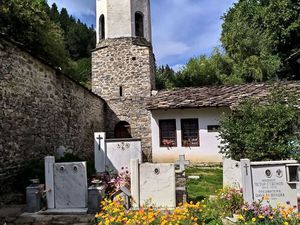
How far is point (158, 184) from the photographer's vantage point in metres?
6.04

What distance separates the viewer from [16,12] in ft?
45.6

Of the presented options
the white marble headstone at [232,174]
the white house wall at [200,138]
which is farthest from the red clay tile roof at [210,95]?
the white marble headstone at [232,174]

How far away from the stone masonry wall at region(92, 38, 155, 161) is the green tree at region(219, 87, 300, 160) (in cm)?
782

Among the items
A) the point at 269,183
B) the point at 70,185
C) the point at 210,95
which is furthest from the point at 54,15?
the point at 269,183

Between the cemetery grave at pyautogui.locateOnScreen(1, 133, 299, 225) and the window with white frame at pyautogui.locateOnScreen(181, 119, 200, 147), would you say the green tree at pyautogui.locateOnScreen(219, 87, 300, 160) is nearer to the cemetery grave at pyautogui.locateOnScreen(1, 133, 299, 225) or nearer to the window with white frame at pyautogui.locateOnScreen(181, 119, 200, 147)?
the cemetery grave at pyautogui.locateOnScreen(1, 133, 299, 225)

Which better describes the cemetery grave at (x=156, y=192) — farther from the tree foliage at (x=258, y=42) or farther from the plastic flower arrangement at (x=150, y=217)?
the tree foliage at (x=258, y=42)

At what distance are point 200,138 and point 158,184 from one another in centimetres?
844

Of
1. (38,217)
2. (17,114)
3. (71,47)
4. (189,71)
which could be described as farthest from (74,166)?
(71,47)

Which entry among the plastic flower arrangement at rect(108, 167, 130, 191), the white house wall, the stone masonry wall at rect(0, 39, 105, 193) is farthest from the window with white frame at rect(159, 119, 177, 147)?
the plastic flower arrangement at rect(108, 167, 130, 191)

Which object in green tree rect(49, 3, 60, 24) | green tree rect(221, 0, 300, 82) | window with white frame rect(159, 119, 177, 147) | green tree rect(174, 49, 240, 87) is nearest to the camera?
window with white frame rect(159, 119, 177, 147)

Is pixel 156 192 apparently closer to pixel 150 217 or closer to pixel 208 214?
pixel 208 214

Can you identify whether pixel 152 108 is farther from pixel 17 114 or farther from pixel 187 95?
pixel 17 114

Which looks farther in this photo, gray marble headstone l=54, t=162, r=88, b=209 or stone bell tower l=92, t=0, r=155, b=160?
stone bell tower l=92, t=0, r=155, b=160

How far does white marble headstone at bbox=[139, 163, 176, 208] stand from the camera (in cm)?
601
